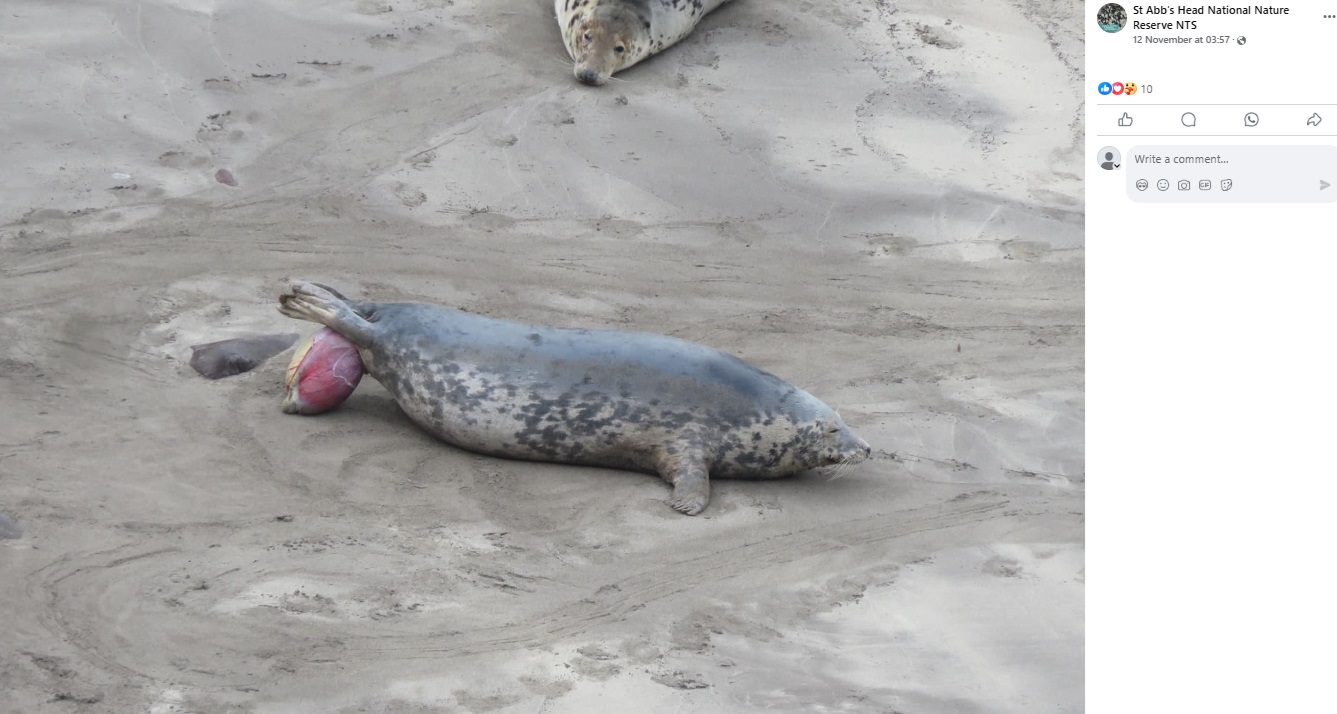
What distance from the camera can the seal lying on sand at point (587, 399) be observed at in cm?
539

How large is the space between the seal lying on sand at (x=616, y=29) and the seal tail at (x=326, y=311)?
10.1ft

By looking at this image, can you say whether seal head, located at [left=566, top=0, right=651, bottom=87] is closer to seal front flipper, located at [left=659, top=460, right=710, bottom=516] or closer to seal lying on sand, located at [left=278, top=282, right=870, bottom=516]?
seal lying on sand, located at [left=278, top=282, right=870, bottom=516]

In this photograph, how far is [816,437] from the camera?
5516 mm

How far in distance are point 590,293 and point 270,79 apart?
7.91 feet

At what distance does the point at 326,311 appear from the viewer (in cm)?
560

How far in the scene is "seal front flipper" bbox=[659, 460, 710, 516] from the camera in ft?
16.9

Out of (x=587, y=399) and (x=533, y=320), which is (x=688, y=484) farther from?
(x=533, y=320)

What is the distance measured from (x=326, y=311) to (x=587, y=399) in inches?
42.0
